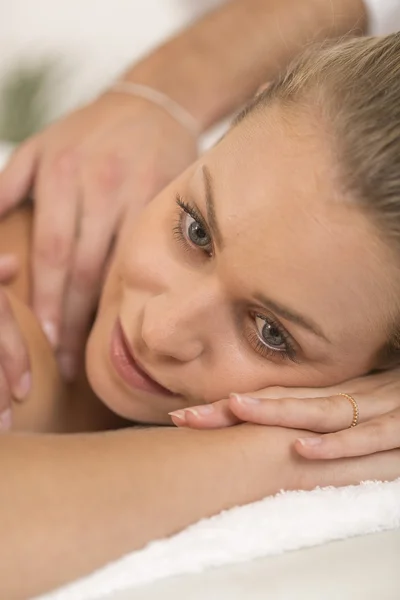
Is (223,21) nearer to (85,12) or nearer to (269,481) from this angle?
(85,12)

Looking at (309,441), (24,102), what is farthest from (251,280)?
(24,102)

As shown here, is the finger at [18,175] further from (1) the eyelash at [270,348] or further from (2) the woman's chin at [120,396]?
(1) the eyelash at [270,348]

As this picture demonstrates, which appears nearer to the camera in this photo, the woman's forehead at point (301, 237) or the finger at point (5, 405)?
the woman's forehead at point (301, 237)

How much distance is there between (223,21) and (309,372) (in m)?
0.72

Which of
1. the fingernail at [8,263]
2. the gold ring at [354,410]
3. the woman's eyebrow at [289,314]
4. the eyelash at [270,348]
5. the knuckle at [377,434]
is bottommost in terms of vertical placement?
the knuckle at [377,434]

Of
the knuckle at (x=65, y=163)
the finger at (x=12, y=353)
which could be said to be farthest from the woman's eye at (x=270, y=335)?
the knuckle at (x=65, y=163)

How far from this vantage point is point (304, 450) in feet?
2.15

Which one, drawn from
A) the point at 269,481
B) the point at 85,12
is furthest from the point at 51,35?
the point at 269,481

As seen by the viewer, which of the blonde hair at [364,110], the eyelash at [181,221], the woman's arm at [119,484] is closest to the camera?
the woman's arm at [119,484]

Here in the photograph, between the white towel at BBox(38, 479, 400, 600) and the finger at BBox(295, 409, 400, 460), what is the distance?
30 millimetres

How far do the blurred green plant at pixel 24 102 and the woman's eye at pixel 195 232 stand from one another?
2.49 feet

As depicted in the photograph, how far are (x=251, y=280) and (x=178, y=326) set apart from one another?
0.27ft

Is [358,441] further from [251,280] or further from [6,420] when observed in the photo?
[6,420]

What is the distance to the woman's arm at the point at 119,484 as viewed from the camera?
0.51 m
